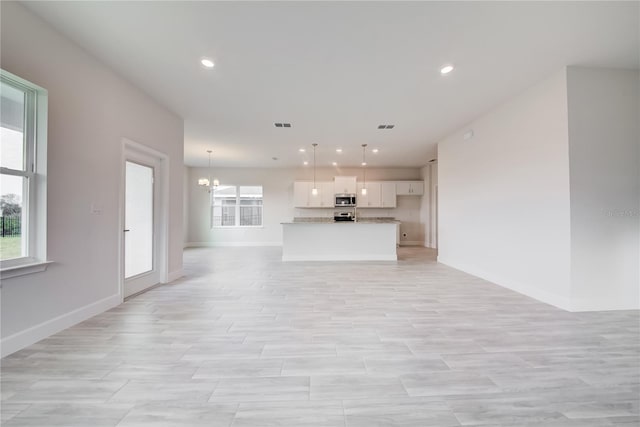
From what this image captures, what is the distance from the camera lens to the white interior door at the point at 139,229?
3.60 metres

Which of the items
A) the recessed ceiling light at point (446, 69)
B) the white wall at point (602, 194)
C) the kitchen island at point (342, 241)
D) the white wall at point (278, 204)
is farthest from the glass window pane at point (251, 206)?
the white wall at point (602, 194)

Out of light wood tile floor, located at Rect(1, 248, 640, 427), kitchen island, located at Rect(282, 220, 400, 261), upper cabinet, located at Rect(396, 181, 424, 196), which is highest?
upper cabinet, located at Rect(396, 181, 424, 196)

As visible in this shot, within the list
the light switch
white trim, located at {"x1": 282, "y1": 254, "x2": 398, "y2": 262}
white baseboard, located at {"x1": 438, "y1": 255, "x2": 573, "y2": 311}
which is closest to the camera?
the light switch

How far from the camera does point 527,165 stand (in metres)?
3.62

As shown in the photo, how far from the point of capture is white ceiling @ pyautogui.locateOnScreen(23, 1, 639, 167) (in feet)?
7.23

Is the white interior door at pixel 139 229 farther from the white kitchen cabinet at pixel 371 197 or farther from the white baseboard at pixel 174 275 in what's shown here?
the white kitchen cabinet at pixel 371 197

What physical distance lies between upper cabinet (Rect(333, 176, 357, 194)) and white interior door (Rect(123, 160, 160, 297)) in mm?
5985

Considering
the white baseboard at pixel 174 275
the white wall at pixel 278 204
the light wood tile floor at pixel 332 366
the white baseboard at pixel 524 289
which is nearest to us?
the light wood tile floor at pixel 332 366

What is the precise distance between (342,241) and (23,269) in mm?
5431

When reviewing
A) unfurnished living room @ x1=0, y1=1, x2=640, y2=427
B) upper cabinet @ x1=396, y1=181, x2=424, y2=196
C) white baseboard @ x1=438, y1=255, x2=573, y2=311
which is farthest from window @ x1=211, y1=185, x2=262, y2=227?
white baseboard @ x1=438, y1=255, x2=573, y2=311

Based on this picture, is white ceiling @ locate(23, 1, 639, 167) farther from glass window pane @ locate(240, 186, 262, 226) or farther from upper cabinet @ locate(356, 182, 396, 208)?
glass window pane @ locate(240, 186, 262, 226)

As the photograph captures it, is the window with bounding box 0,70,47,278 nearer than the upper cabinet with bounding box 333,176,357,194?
Yes

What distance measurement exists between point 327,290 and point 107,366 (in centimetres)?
263

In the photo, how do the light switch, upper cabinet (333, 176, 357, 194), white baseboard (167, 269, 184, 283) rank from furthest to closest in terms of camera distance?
upper cabinet (333, 176, 357, 194) → white baseboard (167, 269, 184, 283) → the light switch
